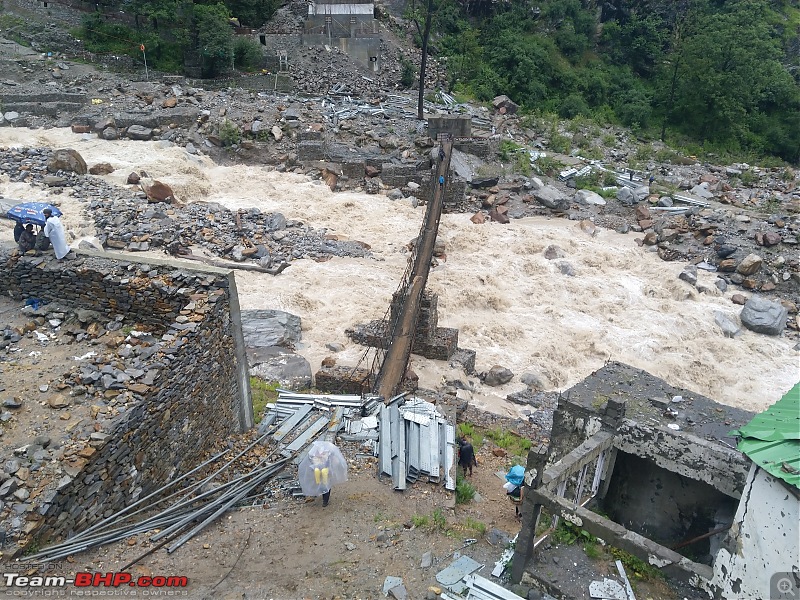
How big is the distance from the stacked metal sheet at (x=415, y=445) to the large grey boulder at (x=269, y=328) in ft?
15.3

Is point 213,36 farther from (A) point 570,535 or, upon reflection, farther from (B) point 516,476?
(A) point 570,535

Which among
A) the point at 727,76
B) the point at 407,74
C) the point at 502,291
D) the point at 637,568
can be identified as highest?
the point at 727,76

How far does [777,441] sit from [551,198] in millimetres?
17572

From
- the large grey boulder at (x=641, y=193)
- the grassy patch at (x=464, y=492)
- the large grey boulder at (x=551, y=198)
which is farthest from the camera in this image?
the large grey boulder at (x=641, y=193)

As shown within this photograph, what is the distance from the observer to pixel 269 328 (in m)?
12.8

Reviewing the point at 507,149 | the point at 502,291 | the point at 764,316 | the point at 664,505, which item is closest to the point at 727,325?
the point at 764,316

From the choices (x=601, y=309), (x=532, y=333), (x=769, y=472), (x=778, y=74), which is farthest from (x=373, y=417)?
(x=778, y=74)

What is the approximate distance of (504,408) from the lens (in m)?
11.6

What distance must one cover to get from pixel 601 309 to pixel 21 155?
16887 mm

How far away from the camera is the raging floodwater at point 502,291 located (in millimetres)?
13320

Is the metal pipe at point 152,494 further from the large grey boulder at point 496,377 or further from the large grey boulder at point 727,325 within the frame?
the large grey boulder at point 727,325

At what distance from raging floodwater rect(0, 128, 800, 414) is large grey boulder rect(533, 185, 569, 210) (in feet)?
2.55

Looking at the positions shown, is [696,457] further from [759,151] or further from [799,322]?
[759,151]

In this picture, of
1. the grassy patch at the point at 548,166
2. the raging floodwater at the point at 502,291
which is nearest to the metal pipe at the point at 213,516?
the raging floodwater at the point at 502,291
